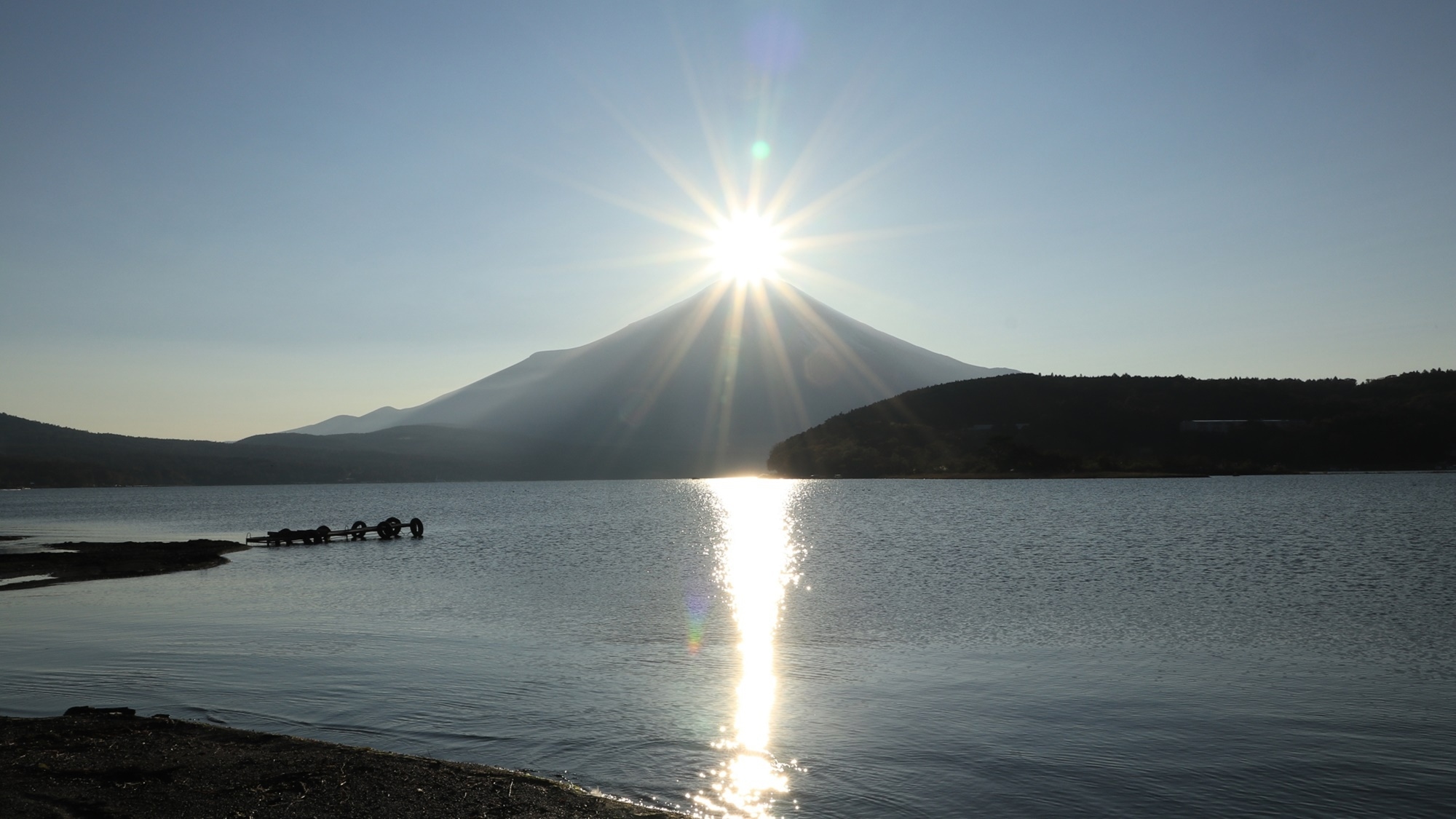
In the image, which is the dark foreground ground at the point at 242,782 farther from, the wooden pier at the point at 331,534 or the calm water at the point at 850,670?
the wooden pier at the point at 331,534

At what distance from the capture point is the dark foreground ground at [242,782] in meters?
10.5

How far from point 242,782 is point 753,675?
429 inches

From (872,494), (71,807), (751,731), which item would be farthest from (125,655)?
(872,494)

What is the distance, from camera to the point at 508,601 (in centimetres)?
3247

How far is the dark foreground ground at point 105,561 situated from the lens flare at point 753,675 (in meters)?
28.7

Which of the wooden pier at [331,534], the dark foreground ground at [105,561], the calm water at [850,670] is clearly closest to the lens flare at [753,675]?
the calm water at [850,670]

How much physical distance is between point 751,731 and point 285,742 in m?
7.44

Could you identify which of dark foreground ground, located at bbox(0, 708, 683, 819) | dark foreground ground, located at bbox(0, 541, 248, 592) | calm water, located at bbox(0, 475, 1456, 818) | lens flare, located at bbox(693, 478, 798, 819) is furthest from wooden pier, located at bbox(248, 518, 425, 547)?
dark foreground ground, located at bbox(0, 708, 683, 819)

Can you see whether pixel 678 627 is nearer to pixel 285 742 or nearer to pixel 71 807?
pixel 285 742

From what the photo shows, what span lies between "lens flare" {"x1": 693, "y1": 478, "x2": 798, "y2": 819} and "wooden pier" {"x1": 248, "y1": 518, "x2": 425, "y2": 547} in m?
30.2

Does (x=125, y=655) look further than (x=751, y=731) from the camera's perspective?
Yes

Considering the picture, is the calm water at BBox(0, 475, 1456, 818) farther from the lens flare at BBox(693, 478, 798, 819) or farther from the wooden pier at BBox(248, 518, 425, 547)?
the wooden pier at BBox(248, 518, 425, 547)

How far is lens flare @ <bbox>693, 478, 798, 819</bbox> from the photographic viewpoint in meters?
12.0

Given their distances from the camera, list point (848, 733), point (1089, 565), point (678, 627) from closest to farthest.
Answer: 1. point (848, 733)
2. point (678, 627)
3. point (1089, 565)
